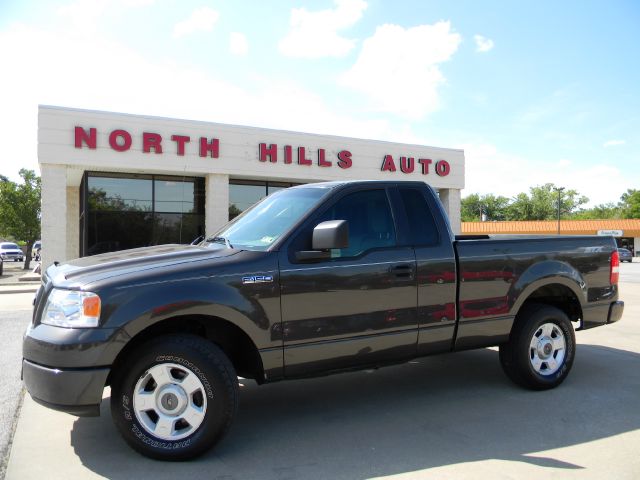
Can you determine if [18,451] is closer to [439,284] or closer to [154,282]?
[154,282]

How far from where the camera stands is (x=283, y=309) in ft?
12.2

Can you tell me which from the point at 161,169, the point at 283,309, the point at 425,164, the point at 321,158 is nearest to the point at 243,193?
the point at 321,158

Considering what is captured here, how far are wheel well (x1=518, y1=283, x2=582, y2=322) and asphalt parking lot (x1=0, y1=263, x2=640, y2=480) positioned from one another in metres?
0.68

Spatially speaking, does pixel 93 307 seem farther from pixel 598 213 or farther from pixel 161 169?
pixel 598 213

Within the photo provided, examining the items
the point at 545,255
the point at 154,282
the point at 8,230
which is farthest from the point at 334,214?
the point at 8,230

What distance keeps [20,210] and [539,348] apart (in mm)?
34461

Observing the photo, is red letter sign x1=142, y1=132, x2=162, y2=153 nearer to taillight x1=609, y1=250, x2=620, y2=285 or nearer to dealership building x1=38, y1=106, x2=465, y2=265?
dealership building x1=38, y1=106, x2=465, y2=265

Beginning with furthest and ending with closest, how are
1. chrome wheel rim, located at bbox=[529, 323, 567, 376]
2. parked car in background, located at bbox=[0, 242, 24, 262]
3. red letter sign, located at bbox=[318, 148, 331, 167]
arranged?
parked car in background, located at bbox=[0, 242, 24, 262]
red letter sign, located at bbox=[318, 148, 331, 167]
chrome wheel rim, located at bbox=[529, 323, 567, 376]

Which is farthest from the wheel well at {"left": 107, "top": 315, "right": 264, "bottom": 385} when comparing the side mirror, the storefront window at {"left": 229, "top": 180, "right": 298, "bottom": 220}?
the storefront window at {"left": 229, "top": 180, "right": 298, "bottom": 220}

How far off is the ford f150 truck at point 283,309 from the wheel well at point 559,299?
1.8 inches

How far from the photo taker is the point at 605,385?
17.0 feet

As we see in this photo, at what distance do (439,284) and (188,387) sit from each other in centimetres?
215

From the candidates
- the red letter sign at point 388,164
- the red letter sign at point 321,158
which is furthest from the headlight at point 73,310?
the red letter sign at point 388,164

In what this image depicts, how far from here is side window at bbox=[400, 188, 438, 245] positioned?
14.6 feet
